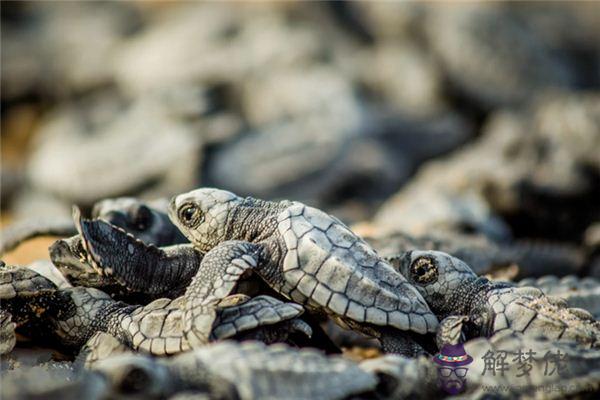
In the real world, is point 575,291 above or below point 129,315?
above

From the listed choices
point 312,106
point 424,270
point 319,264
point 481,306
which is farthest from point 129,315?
point 312,106

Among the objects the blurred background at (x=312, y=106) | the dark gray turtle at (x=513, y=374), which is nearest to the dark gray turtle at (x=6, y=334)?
the dark gray turtle at (x=513, y=374)

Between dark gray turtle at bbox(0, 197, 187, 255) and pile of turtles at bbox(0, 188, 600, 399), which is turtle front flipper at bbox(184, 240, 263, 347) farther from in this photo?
dark gray turtle at bbox(0, 197, 187, 255)

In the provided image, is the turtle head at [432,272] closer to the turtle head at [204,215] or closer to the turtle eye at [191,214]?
the turtle head at [204,215]

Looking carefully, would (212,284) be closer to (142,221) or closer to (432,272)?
(432,272)

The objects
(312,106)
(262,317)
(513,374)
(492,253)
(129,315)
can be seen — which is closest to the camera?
(513,374)

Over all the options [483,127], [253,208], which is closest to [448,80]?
[483,127]
